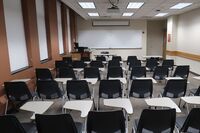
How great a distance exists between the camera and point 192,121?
2.36 meters

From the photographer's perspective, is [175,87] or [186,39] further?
[186,39]

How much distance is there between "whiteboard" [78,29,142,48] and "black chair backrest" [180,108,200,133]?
11.6 metres

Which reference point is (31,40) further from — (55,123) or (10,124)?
(55,123)

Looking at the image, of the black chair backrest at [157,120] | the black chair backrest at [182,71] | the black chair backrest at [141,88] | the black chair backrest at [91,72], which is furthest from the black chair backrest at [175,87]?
the black chair backrest at [91,72]

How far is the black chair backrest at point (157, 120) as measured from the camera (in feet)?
7.33

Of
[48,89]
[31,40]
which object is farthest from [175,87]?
[31,40]

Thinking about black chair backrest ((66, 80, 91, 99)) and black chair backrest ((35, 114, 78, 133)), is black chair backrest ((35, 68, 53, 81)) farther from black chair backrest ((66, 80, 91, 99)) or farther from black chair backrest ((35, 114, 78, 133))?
black chair backrest ((35, 114, 78, 133))

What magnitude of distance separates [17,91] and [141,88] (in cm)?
257

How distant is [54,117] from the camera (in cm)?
212

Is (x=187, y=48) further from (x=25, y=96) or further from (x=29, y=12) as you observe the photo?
(x=25, y=96)

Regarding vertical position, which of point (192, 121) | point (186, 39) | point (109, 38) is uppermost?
point (109, 38)

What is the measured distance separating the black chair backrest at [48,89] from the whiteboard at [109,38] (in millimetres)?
9980

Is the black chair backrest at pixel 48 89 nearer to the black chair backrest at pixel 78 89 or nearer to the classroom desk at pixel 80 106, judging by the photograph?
the black chair backrest at pixel 78 89

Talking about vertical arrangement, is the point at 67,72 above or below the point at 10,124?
above
